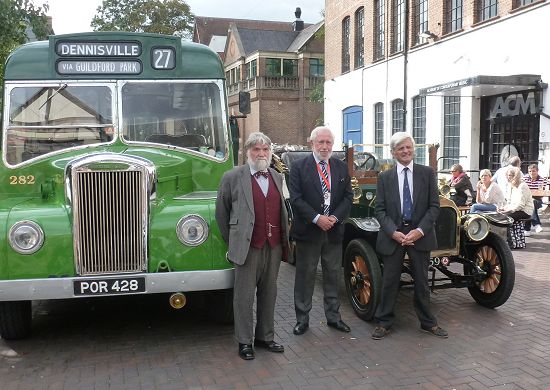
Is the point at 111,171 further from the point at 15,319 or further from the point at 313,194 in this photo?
the point at 313,194

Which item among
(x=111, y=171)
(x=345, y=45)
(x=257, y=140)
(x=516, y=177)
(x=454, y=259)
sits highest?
(x=345, y=45)

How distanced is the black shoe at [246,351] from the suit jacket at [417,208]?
4.89 feet

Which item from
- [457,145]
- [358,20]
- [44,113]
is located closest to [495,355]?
[44,113]

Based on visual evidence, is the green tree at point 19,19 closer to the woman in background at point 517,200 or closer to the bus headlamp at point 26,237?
the bus headlamp at point 26,237

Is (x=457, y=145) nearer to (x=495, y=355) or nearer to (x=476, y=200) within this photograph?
(x=476, y=200)

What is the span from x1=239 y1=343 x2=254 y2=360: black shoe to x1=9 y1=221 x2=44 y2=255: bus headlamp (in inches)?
71.3

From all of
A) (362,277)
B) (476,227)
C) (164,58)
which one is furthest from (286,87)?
(362,277)

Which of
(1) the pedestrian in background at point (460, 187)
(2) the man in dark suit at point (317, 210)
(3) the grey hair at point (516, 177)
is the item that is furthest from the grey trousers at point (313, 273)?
(3) the grey hair at point (516, 177)

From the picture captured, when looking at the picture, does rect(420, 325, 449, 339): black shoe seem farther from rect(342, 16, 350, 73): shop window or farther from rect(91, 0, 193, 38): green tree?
rect(91, 0, 193, 38): green tree

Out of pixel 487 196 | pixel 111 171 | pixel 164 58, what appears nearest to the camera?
pixel 111 171

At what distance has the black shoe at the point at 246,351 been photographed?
15.2 ft

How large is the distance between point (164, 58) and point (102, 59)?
0.60 meters

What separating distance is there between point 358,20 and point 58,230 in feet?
73.6

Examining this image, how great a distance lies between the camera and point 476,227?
5.91m
